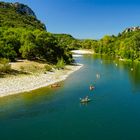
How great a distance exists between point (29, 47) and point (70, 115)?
5218cm

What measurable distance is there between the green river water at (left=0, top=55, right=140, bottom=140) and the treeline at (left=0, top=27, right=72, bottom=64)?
29.6m

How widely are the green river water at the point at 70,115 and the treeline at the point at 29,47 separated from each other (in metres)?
29.6

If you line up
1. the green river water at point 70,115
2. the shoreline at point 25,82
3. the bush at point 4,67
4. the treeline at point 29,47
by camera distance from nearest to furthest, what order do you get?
1. the green river water at point 70,115
2. the shoreline at point 25,82
3. the bush at point 4,67
4. the treeline at point 29,47

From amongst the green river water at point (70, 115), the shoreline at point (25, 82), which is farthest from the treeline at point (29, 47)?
the green river water at point (70, 115)

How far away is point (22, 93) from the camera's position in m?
55.8

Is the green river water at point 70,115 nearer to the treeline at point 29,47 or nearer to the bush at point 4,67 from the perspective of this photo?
the bush at point 4,67

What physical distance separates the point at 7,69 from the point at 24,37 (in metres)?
29.1

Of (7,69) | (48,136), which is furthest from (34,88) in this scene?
(48,136)

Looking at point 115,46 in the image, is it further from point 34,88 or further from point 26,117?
point 26,117

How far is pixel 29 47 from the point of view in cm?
9238

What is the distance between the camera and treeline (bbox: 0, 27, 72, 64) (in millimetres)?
87688

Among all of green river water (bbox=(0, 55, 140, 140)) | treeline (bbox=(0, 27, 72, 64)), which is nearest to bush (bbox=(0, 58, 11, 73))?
treeline (bbox=(0, 27, 72, 64))

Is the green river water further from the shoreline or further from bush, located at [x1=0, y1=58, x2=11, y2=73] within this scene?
bush, located at [x1=0, y1=58, x2=11, y2=73]

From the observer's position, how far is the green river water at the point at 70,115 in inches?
1405
